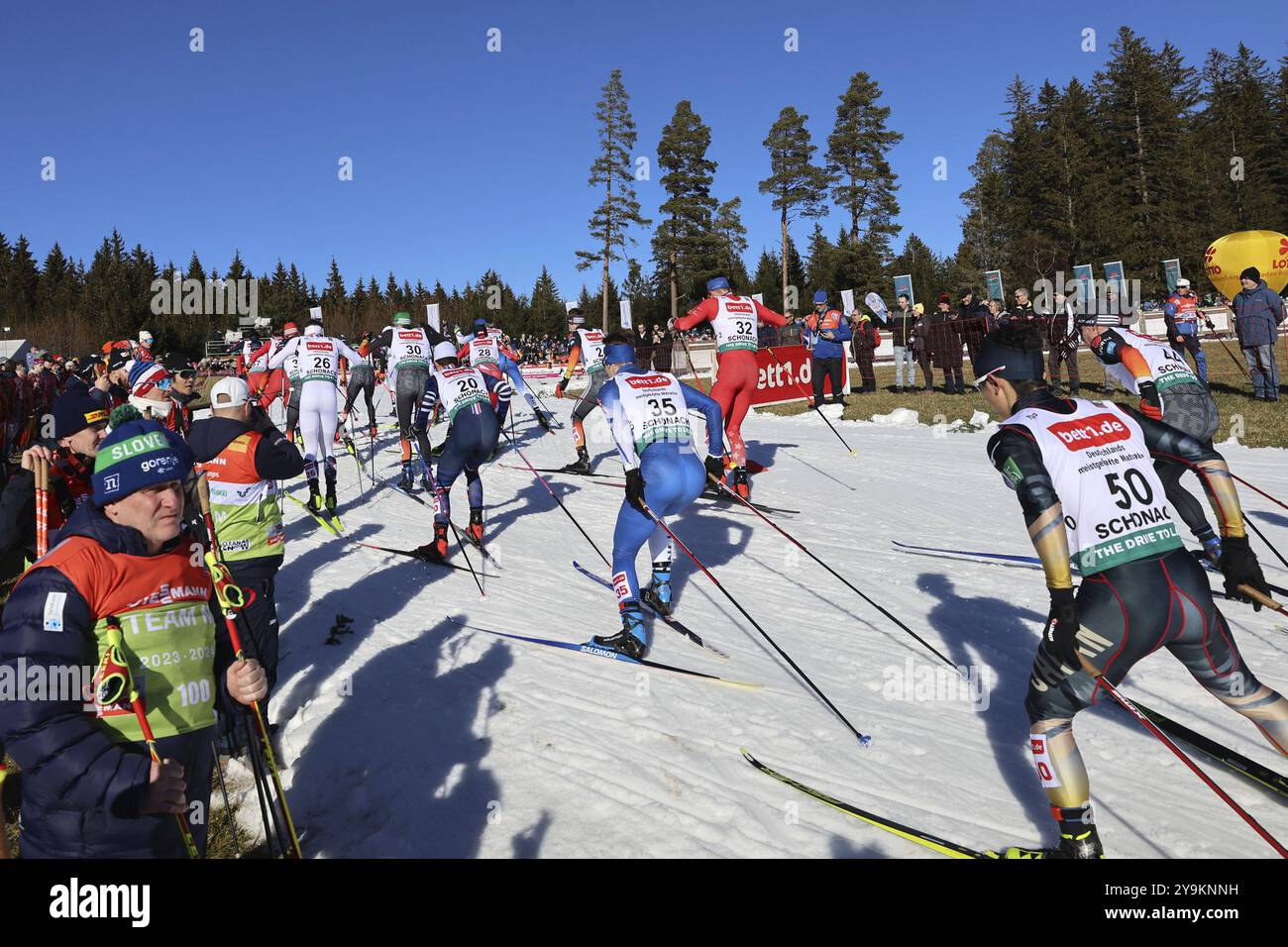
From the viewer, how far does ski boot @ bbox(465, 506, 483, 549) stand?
8938 mm

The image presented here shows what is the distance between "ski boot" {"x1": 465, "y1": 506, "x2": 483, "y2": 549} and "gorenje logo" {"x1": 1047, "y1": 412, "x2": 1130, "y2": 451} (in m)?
6.88

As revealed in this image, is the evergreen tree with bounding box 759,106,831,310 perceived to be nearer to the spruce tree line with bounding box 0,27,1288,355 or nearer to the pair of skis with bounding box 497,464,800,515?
the spruce tree line with bounding box 0,27,1288,355

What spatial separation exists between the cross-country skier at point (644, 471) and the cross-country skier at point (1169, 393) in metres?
3.96

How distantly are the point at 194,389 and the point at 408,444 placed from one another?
4490 millimetres

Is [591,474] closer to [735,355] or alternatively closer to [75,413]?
[735,355]

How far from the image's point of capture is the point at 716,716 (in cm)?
477

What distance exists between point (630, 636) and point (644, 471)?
130 cm

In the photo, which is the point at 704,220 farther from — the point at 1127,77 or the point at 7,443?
the point at 7,443

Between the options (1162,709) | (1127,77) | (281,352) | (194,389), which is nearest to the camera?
(1162,709)

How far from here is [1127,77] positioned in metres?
53.1

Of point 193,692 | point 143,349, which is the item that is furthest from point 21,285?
point 193,692

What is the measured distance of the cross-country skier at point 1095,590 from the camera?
2.99 meters

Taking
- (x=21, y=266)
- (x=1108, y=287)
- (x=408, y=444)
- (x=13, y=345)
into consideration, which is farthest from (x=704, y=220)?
(x=21, y=266)
